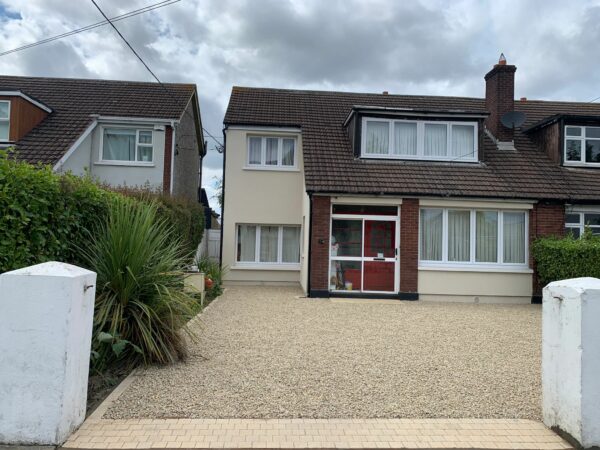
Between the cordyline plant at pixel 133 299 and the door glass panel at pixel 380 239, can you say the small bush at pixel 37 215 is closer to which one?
the cordyline plant at pixel 133 299

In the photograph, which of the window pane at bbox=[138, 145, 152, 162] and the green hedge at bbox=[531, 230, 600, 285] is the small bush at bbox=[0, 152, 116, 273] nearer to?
the green hedge at bbox=[531, 230, 600, 285]

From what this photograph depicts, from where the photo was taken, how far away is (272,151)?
1553 cm

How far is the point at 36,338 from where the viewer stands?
3475 mm

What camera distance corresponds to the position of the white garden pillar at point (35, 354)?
3.45m

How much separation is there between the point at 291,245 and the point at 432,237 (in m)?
4.96

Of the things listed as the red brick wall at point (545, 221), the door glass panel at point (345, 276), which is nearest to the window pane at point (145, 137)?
the door glass panel at point (345, 276)

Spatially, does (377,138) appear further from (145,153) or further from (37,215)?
(37,215)

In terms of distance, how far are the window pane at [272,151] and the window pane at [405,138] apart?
4159mm

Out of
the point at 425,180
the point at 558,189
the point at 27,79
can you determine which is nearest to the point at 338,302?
the point at 425,180

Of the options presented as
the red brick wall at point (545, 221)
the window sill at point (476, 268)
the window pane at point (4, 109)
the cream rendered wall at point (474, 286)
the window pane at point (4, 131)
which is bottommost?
the cream rendered wall at point (474, 286)

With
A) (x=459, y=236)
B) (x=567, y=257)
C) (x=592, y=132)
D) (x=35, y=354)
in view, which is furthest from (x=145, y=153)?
(x=592, y=132)

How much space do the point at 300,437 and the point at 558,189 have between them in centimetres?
1154

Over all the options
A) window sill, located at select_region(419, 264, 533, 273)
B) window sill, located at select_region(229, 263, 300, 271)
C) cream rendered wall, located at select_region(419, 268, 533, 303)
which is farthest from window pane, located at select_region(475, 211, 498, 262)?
window sill, located at select_region(229, 263, 300, 271)

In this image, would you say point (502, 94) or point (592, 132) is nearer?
point (592, 132)
